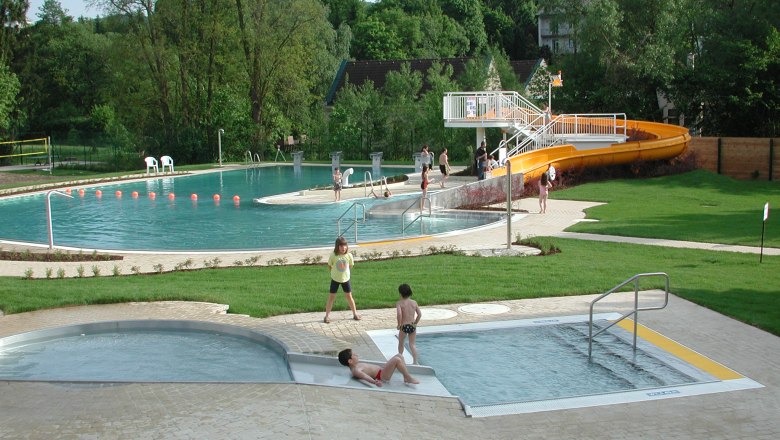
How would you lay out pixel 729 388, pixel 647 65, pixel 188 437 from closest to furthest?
pixel 188 437, pixel 729 388, pixel 647 65

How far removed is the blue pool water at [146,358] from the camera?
34.0 ft

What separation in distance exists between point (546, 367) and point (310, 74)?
181 ft

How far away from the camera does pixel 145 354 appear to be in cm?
1132

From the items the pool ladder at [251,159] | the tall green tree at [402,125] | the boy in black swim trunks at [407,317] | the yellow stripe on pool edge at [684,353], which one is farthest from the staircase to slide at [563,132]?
the boy in black swim trunks at [407,317]

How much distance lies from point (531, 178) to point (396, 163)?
58.3ft

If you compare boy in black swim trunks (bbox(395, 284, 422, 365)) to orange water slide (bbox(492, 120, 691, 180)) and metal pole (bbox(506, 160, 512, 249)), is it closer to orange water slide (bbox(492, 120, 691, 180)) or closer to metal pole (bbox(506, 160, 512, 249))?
metal pole (bbox(506, 160, 512, 249))

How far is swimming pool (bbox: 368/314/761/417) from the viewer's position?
936 centimetres

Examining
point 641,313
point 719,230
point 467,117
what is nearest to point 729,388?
point 641,313

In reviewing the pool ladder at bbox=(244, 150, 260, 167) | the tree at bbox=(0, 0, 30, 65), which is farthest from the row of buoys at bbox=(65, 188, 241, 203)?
the tree at bbox=(0, 0, 30, 65)

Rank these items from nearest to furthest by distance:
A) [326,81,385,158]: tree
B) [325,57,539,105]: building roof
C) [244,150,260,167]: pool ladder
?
[244,150,260,167]: pool ladder
[326,81,385,158]: tree
[325,57,539,105]: building roof

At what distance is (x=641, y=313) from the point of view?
13.3 metres

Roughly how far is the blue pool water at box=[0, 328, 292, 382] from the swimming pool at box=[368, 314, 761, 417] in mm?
1839

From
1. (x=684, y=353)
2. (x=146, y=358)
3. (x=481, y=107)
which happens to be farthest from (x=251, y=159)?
(x=684, y=353)

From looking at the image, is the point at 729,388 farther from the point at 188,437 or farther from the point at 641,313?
the point at 188,437
